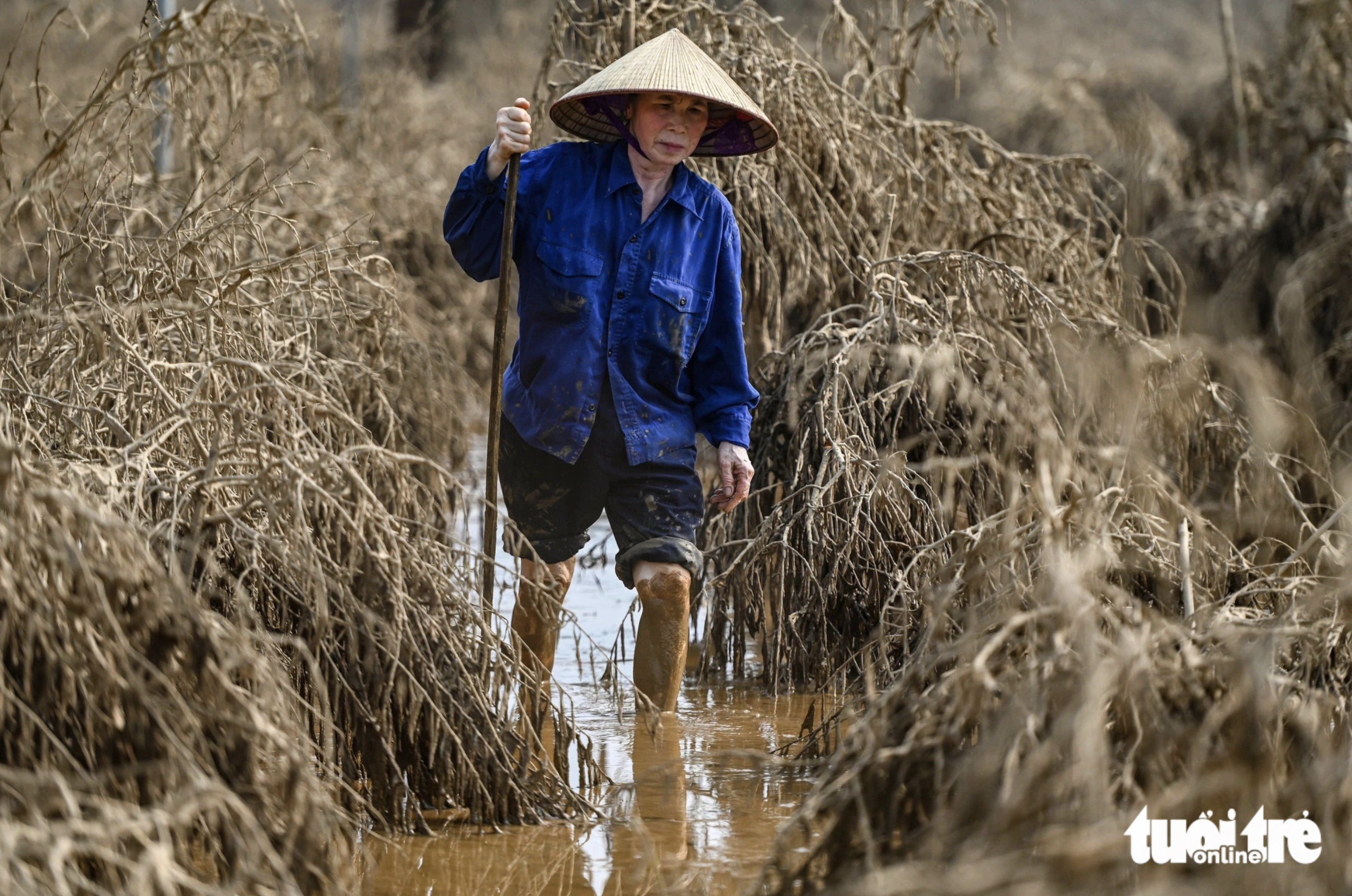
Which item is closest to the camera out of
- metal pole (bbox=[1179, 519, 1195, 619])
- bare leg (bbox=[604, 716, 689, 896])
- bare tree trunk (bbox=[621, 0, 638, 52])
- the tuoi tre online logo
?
the tuoi tre online logo

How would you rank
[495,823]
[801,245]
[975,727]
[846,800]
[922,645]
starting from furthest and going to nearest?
[801,245] → [495,823] → [975,727] → [922,645] → [846,800]

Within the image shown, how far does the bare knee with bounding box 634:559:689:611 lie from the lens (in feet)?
14.5

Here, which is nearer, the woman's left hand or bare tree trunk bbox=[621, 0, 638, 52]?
the woman's left hand

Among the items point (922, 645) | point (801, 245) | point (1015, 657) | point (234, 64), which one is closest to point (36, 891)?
point (922, 645)

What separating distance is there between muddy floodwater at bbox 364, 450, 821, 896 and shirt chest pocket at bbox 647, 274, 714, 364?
0.98 metres

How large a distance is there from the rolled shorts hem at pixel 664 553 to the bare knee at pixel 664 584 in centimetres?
2

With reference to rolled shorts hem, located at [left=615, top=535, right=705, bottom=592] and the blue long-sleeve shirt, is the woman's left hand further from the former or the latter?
rolled shorts hem, located at [left=615, top=535, right=705, bottom=592]

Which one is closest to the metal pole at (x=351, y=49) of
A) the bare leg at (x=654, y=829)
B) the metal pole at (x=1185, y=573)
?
the bare leg at (x=654, y=829)

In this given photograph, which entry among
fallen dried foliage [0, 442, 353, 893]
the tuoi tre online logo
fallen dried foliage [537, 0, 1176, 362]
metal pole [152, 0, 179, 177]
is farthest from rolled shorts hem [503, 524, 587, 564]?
metal pole [152, 0, 179, 177]

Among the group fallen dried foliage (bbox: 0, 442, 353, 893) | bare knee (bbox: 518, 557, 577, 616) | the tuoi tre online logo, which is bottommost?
the tuoi tre online logo

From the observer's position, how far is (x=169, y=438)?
3.88 metres

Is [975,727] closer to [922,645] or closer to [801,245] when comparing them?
[922,645]

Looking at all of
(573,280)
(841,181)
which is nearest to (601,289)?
(573,280)

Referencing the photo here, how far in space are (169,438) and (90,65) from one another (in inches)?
284
